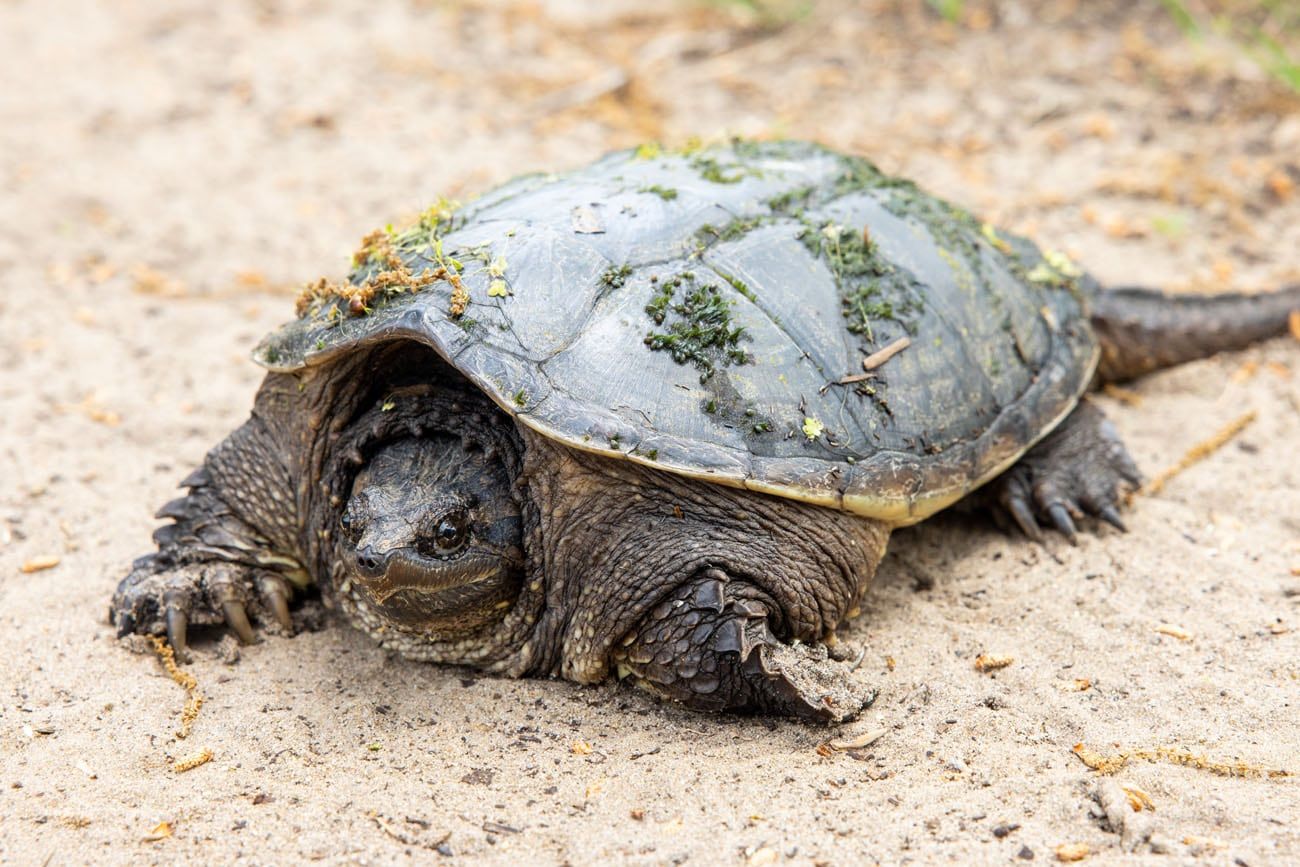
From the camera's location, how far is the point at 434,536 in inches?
120

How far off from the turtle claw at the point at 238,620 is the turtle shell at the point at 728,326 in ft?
2.55

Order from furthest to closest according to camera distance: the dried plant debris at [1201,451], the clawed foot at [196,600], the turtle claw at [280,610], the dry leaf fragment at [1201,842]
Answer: the dried plant debris at [1201,451] → the turtle claw at [280,610] → the clawed foot at [196,600] → the dry leaf fragment at [1201,842]

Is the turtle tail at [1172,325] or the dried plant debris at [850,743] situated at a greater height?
the dried plant debris at [850,743]

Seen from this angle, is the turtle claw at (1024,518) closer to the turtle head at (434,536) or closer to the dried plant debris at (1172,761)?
the dried plant debris at (1172,761)

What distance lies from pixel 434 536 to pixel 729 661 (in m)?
0.88

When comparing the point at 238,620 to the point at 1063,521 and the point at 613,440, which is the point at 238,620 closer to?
the point at 613,440

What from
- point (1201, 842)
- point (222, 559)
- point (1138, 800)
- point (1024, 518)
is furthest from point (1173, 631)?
point (222, 559)

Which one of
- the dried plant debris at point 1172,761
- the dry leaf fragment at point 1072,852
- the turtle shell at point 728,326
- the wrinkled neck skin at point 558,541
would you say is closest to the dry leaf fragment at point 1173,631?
the dried plant debris at point 1172,761

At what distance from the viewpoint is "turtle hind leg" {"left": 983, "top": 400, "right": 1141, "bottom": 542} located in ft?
13.0

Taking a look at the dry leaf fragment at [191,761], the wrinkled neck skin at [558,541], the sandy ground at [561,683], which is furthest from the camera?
the wrinkled neck skin at [558,541]

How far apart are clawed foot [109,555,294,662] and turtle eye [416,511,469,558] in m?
0.79

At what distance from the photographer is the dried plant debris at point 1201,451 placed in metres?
4.19

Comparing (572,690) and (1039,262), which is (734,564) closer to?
(572,690)

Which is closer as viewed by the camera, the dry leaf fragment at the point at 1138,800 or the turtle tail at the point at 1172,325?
the dry leaf fragment at the point at 1138,800
